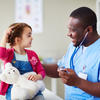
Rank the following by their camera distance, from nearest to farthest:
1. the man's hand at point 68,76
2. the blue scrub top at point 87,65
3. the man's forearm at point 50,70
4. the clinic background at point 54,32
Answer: the man's hand at point 68,76
the blue scrub top at point 87,65
the man's forearm at point 50,70
the clinic background at point 54,32

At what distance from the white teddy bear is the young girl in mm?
41

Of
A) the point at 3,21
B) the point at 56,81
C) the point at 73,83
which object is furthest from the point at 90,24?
the point at 56,81

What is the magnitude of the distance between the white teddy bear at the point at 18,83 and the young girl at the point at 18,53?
0.04 metres

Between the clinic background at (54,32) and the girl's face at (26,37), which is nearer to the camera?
the girl's face at (26,37)

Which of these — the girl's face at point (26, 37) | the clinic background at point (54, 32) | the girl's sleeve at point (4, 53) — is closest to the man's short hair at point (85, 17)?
the girl's face at point (26, 37)

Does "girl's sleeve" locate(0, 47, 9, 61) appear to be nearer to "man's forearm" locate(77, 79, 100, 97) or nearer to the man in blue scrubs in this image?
the man in blue scrubs

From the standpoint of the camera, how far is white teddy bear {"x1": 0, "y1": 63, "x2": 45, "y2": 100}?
3.67 ft

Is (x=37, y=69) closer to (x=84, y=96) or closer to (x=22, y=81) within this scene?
(x=22, y=81)

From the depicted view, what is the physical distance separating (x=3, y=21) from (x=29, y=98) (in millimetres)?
2141

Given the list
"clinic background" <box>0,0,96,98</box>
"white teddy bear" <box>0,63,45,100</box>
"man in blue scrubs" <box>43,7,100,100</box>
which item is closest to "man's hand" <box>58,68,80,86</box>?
"man in blue scrubs" <box>43,7,100,100</box>

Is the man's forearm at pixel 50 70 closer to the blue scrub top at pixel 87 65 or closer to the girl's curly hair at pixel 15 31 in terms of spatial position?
the blue scrub top at pixel 87 65

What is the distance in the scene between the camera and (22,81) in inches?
45.4

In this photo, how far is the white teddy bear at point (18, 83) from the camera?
3.67ft

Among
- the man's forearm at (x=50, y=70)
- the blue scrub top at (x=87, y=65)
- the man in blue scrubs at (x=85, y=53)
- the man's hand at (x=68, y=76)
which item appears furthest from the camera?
the man's forearm at (x=50, y=70)
